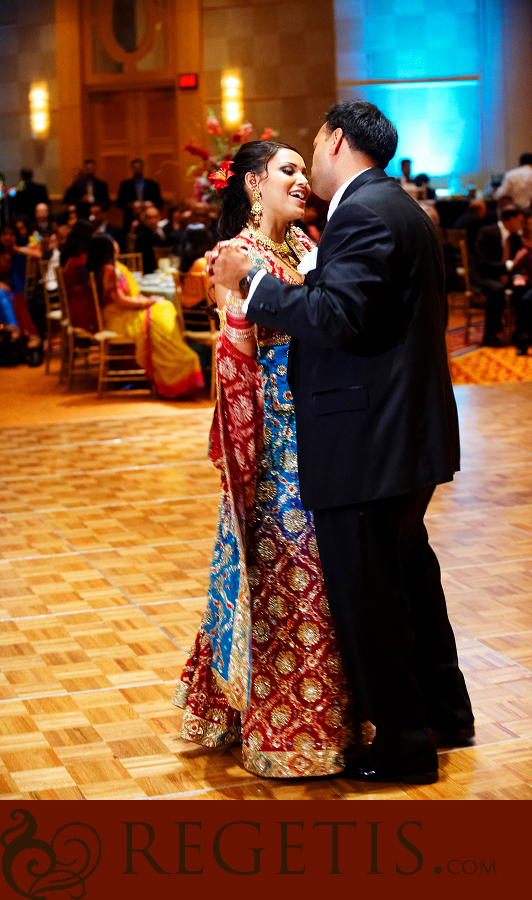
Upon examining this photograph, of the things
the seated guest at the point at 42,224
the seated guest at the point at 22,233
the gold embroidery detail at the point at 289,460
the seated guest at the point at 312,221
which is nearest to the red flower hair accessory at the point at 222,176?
the gold embroidery detail at the point at 289,460

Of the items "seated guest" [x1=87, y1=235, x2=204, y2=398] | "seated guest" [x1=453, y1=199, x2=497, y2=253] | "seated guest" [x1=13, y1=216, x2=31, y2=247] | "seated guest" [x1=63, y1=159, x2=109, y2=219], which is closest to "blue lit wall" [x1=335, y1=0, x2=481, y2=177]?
"seated guest" [x1=63, y1=159, x2=109, y2=219]

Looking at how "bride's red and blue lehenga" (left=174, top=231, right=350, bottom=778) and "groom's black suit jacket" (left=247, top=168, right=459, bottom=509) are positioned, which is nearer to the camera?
"groom's black suit jacket" (left=247, top=168, right=459, bottom=509)

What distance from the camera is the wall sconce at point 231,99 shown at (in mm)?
14523

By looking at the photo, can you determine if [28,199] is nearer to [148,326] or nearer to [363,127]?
[148,326]

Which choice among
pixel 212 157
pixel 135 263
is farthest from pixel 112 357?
pixel 135 263

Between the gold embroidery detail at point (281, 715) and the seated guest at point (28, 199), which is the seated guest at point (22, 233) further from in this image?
the gold embroidery detail at point (281, 715)

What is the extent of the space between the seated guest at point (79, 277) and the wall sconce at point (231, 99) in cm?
730

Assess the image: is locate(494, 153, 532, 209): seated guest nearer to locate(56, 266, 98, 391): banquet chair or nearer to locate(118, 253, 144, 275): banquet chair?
locate(118, 253, 144, 275): banquet chair

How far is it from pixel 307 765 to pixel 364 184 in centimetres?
120

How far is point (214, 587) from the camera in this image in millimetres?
2395

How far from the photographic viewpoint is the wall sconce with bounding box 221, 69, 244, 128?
14523mm

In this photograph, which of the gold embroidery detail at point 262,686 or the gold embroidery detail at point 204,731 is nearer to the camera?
the gold embroidery detail at point 262,686

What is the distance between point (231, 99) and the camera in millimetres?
14578

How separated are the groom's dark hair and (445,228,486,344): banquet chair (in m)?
7.66
